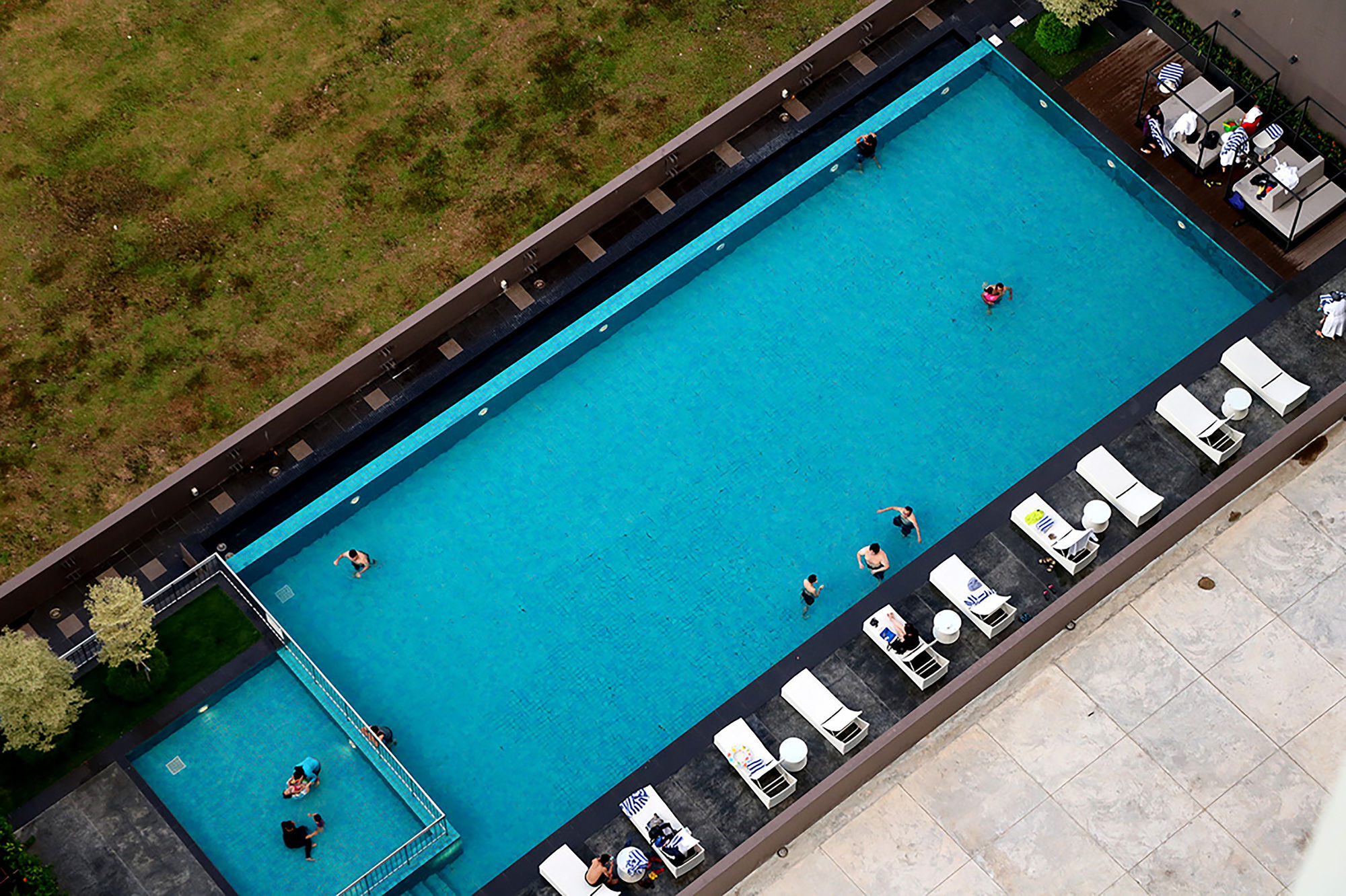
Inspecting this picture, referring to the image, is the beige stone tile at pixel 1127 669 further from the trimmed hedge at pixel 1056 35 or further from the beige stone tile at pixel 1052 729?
the trimmed hedge at pixel 1056 35

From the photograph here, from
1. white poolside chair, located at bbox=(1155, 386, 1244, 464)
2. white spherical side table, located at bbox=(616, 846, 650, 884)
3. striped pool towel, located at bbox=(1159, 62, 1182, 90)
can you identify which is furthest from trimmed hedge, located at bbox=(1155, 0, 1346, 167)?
white spherical side table, located at bbox=(616, 846, 650, 884)

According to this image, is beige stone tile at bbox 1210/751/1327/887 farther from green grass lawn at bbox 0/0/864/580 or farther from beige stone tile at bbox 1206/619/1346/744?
green grass lawn at bbox 0/0/864/580

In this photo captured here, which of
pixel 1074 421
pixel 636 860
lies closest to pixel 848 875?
pixel 636 860

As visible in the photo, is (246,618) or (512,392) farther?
(512,392)

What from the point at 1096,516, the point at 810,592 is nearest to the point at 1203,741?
the point at 1096,516

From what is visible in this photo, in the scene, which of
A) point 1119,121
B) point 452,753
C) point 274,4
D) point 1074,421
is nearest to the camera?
point 452,753

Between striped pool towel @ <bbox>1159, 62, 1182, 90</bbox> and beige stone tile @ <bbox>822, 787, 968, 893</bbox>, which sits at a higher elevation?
striped pool towel @ <bbox>1159, 62, 1182, 90</bbox>

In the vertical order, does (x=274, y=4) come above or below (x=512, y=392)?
above

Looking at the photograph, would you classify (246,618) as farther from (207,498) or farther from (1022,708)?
(1022,708)

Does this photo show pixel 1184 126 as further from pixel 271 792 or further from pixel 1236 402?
pixel 271 792
